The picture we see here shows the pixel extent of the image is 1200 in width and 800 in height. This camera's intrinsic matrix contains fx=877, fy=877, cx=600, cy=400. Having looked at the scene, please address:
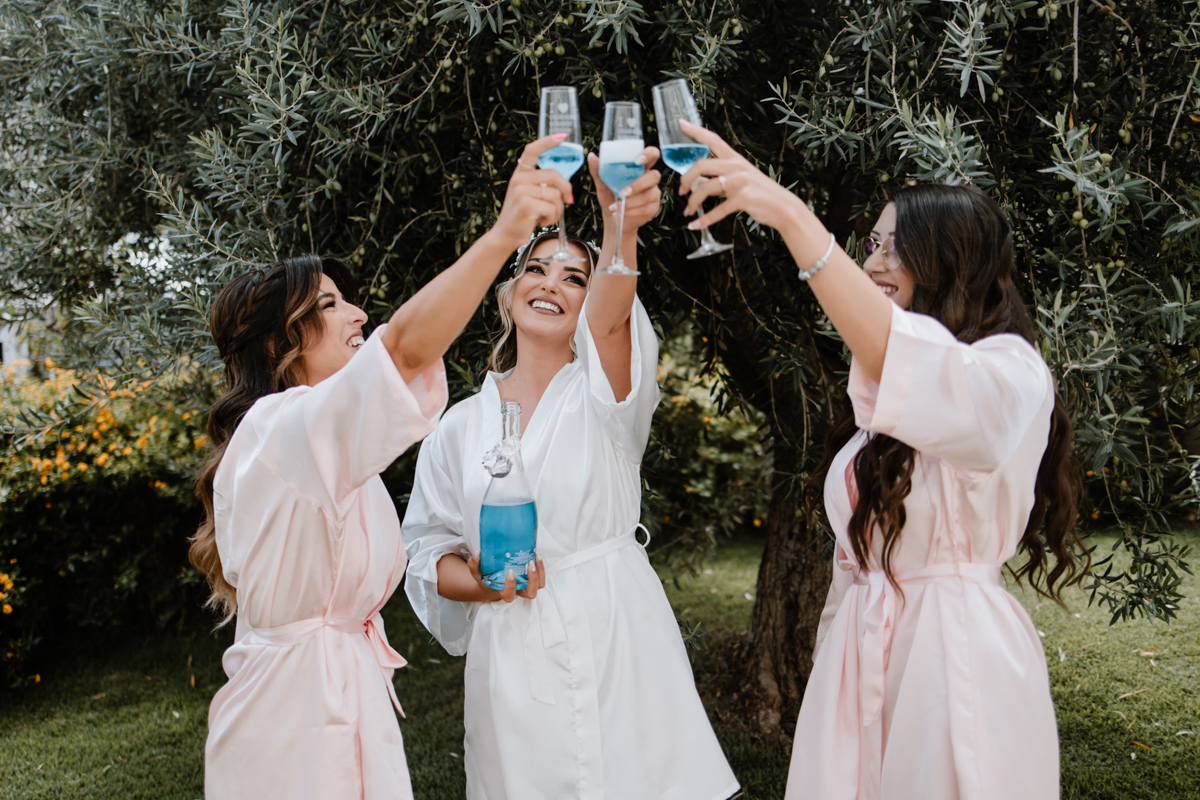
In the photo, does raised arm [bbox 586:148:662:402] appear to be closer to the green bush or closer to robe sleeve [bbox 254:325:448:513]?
robe sleeve [bbox 254:325:448:513]

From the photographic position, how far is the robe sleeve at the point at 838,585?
7.26 ft

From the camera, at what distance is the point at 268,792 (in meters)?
2.03

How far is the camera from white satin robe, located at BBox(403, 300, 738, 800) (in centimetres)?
225

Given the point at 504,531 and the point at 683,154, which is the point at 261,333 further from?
the point at 683,154

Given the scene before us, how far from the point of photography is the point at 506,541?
2201 mm

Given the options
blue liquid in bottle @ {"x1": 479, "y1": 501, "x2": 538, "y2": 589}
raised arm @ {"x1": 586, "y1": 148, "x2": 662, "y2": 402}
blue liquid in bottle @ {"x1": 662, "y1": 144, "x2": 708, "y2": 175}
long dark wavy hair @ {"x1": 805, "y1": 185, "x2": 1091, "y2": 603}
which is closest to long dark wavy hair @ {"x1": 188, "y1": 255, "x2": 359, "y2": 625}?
blue liquid in bottle @ {"x1": 479, "y1": 501, "x2": 538, "y2": 589}

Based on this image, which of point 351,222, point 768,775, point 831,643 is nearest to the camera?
point 831,643

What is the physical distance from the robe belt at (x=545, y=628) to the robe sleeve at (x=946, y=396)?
3.13 ft

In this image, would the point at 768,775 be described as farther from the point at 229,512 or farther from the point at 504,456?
the point at 229,512

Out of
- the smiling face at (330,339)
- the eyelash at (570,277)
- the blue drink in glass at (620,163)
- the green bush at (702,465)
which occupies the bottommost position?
the green bush at (702,465)

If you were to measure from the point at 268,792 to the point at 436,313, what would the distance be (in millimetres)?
1226

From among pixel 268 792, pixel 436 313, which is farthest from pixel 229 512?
pixel 436 313

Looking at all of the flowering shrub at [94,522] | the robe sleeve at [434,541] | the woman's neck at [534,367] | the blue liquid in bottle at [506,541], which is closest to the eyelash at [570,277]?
the woman's neck at [534,367]

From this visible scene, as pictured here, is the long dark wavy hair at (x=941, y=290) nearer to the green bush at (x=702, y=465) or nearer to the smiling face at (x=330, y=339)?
the smiling face at (x=330, y=339)
